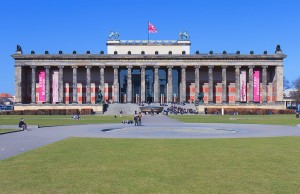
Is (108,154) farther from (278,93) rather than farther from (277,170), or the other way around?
(278,93)

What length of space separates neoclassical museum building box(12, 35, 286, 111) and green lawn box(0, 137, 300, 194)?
96.1 m

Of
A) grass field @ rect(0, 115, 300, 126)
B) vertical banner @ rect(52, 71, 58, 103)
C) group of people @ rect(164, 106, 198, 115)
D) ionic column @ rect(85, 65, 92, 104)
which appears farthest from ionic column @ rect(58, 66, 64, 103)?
grass field @ rect(0, 115, 300, 126)

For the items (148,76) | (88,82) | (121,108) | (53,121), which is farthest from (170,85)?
(53,121)

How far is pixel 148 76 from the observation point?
133m

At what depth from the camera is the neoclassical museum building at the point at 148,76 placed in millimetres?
124000

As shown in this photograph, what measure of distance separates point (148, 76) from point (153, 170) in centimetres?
11491

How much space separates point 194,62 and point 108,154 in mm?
103347

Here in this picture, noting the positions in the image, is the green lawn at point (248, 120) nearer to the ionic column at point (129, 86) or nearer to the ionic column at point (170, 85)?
the ionic column at point (170, 85)

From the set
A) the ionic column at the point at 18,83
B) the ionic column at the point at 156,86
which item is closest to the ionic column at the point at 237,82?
the ionic column at the point at 156,86

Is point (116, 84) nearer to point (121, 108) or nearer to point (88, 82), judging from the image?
point (88, 82)

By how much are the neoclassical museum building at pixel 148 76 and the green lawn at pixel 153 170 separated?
9607cm

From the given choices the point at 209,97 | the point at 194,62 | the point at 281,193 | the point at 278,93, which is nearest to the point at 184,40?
the point at 194,62

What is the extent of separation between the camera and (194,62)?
125 meters

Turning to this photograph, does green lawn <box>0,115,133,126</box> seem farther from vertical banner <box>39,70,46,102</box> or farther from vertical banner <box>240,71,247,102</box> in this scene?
vertical banner <box>240,71,247,102</box>
